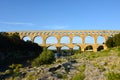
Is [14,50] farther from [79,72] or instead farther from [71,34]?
[79,72]

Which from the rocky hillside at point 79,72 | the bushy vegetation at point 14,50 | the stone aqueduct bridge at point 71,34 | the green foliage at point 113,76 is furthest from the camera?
the stone aqueduct bridge at point 71,34

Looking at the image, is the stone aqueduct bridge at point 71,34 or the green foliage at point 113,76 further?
the stone aqueduct bridge at point 71,34

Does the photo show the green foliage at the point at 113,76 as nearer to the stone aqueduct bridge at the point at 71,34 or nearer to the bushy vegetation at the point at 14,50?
the bushy vegetation at the point at 14,50

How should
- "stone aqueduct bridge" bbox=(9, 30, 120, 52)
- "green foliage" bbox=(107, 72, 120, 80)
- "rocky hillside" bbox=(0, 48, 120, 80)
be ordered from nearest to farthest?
"green foliage" bbox=(107, 72, 120, 80) < "rocky hillside" bbox=(0, 48, 120, 80) < "stone aqueduct bridge" bbox=(9, 30, 120, 52)

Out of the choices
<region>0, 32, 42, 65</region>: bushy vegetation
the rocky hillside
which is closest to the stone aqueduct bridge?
<region>0, 32, 42, 65</region>: bushy vegetation

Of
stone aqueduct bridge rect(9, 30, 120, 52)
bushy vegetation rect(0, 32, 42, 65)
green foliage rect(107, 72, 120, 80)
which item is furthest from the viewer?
stone aqueduct bridge rect(9, 30, 120, 52)

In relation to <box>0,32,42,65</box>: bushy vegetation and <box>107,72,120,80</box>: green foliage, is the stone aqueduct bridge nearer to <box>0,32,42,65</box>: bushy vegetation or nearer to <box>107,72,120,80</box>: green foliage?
<box>0,32,42,65</box>: bushy vegetation

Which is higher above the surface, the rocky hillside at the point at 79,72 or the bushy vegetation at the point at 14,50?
the rocky hillside at the point at 79,72

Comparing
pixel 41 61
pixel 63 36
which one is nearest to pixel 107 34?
pixel 63 36

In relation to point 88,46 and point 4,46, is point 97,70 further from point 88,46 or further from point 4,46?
point 88,46

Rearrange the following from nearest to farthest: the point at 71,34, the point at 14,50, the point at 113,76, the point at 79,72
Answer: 1. the point at 113,76
2. the point at 79,72
3. the point at 14,50
4. the point at 71,34

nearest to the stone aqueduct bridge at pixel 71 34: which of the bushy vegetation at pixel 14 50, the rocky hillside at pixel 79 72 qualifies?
the bushy vegetation at pixel 14 50

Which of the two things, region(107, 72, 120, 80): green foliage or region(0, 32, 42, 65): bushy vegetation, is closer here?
region(107, 72, 120, 80): green foliage

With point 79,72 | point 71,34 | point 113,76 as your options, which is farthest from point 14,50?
point 113,76
